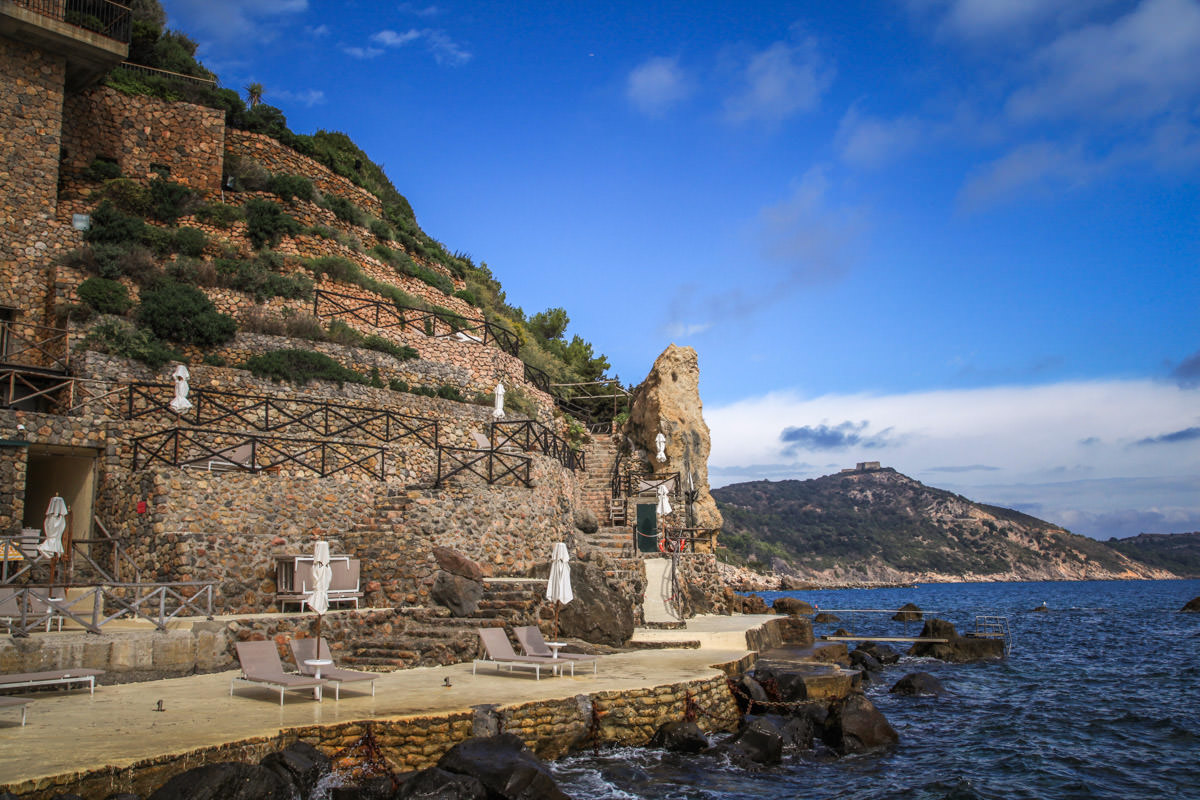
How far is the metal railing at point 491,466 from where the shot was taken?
1922 cm

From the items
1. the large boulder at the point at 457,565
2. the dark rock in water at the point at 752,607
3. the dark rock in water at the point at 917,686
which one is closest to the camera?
the large boulder at the point at 457,565

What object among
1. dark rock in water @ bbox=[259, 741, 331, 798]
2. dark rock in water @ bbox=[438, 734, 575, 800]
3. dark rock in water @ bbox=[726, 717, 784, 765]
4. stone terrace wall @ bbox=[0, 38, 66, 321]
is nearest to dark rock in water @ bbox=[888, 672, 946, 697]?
dark rock in water @ bbox=[726, 717, 784, 765]

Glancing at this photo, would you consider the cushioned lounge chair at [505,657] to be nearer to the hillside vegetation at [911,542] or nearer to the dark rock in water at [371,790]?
the dark rock in water at [371,790]

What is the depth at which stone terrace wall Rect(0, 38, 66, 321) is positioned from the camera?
21.6 metres

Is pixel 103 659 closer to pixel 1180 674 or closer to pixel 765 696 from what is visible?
pixel 765 696

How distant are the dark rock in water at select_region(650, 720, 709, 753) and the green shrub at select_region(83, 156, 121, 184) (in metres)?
24.8

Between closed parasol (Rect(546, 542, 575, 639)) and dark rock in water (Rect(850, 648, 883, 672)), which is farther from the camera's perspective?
dark rock in water (Rect(850, 648, 883, 672))

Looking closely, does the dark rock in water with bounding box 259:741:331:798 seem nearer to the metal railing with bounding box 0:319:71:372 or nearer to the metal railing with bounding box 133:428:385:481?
the metal railing with bounding box 133:428:385:481

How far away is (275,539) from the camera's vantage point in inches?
616

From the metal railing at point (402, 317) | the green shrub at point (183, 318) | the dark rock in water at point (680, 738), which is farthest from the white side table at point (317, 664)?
the metal railing at point (402, 317)

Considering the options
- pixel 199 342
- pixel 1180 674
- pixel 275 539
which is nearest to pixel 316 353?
pixel 199 342

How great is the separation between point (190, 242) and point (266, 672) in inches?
735

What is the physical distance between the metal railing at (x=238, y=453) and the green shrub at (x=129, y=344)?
2.76 meters

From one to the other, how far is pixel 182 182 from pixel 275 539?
1768 centimetres
